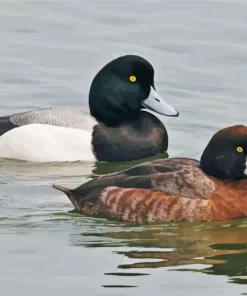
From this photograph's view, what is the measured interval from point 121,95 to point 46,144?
3.32ft

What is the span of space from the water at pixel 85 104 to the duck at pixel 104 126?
0.23 meters

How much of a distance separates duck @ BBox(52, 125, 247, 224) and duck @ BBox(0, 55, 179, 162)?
2534mm

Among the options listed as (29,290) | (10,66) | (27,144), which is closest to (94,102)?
(27,144)

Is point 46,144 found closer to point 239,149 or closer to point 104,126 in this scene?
point 104,126

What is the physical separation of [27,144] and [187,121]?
201cm

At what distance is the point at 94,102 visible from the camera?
43.5 feet

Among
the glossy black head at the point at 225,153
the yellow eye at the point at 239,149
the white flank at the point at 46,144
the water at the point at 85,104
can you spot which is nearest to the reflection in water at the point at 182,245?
the water at the point at 85,104

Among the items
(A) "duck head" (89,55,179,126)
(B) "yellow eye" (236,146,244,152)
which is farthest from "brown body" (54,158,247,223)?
(A) "duck head" (89,55,179,126)

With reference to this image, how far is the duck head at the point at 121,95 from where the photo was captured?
43.0 ft

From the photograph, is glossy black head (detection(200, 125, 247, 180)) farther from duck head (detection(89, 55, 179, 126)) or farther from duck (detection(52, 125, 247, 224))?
duck head (detection(89, 55, 179, 126))

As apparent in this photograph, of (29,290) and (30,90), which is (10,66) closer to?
(30,90)

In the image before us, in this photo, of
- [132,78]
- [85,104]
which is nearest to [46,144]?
[132,78]

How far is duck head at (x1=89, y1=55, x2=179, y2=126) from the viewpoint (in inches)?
516

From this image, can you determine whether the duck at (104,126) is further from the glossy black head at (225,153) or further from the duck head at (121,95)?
the glossy black head at (225,153)
